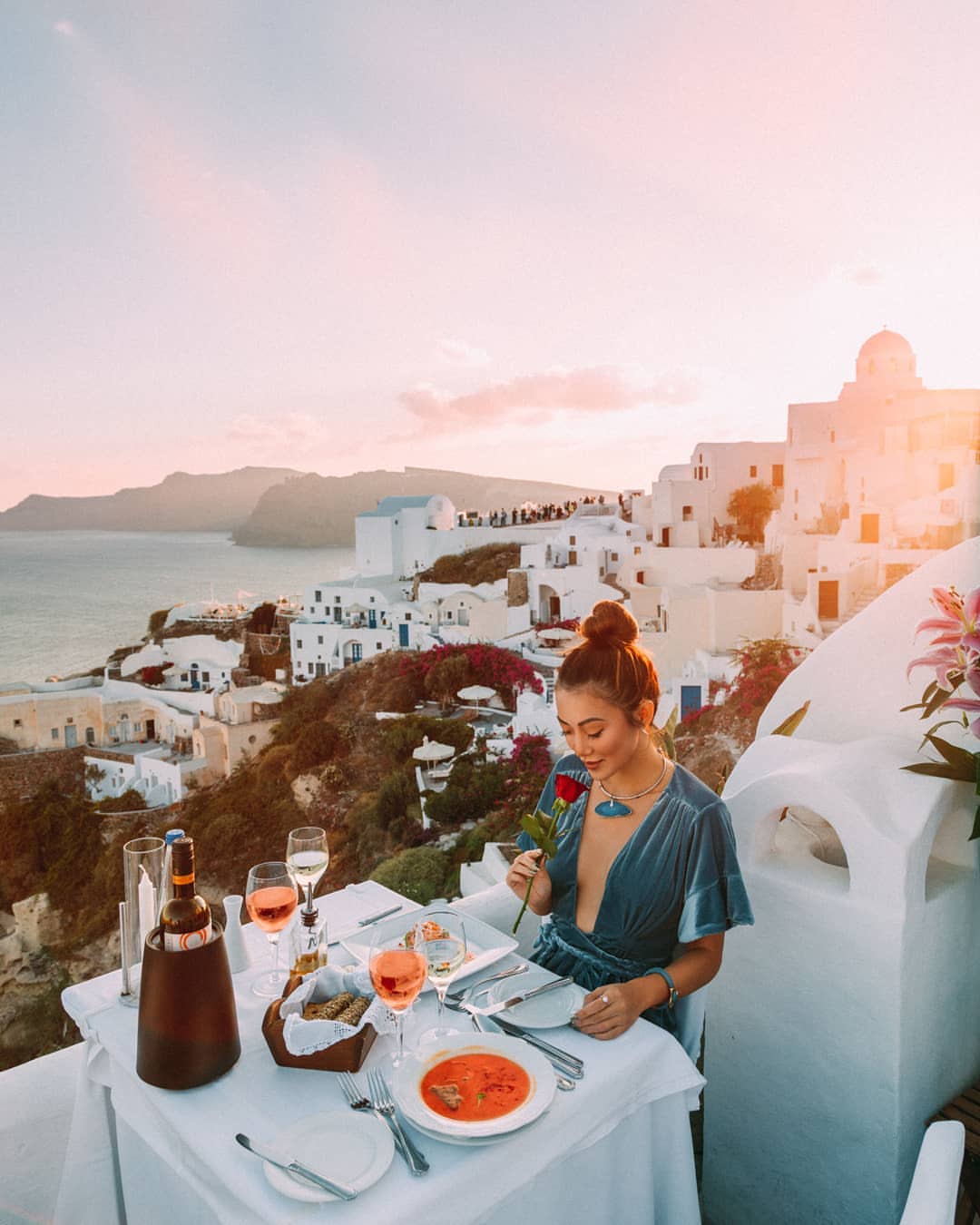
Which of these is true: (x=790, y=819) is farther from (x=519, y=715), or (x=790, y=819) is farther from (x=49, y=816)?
(x=49, y=816)

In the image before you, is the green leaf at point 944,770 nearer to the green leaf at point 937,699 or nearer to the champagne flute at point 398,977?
the green leaf at point 937,699

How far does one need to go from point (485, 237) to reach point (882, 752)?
6.12 metres

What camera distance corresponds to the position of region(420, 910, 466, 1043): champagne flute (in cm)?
101

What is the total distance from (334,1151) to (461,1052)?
0.62ft

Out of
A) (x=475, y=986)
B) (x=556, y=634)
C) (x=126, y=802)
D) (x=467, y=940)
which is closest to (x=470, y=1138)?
(x=475, y=986)

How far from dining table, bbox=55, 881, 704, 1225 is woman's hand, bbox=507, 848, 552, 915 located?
0.46 feet

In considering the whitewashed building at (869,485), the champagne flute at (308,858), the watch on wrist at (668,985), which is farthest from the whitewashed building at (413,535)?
the watch on wrist at (668,985)

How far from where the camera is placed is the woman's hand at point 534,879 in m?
1.32

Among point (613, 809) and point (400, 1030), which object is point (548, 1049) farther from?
point (613, 809)

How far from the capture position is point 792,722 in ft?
5.25

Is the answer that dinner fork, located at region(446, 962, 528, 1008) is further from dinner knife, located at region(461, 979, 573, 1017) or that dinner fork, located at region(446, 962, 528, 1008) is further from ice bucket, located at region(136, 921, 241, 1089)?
ice bucket, located at region(136, 921, 241, 1089)

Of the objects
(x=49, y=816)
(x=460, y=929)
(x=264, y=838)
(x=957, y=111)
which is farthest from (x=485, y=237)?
(x=49, y=816)

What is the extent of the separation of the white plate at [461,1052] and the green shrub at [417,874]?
5.58 metres

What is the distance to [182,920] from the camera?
931 mm
